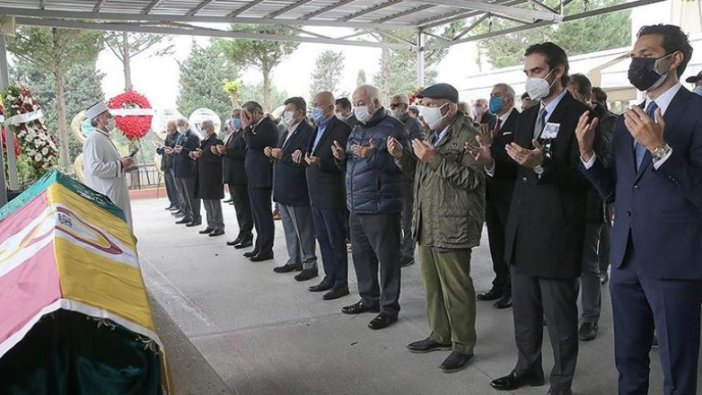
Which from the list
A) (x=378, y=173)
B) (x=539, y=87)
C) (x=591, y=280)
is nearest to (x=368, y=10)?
(x=378, y=173)

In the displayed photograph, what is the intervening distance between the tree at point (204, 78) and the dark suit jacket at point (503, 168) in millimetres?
23472

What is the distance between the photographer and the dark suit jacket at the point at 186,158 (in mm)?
9719

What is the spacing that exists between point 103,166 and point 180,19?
4.73 metres

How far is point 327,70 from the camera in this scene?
117 ft

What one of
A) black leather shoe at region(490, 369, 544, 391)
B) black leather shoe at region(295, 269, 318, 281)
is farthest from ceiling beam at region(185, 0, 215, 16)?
black leather shoe at region(490, 369, 544, 391)

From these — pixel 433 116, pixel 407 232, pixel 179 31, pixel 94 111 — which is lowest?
pixel 407 232

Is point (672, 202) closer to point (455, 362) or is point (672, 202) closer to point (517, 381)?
point (517, 381)

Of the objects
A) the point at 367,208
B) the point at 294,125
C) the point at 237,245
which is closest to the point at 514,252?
the point at 367,208

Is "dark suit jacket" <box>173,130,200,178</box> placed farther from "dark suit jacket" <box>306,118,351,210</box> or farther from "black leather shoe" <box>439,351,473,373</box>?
"black leather shoe" <box>439,351,473,373</box>

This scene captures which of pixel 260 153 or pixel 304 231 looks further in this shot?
pixel 260 153

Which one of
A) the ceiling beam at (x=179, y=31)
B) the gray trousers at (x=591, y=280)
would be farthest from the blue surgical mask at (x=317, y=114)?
the ceiling beam at (x=179, y=31)

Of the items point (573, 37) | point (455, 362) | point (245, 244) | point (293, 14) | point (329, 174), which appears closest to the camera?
point (455, 362)

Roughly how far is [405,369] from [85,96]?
83.4ft

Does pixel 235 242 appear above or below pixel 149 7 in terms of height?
below
